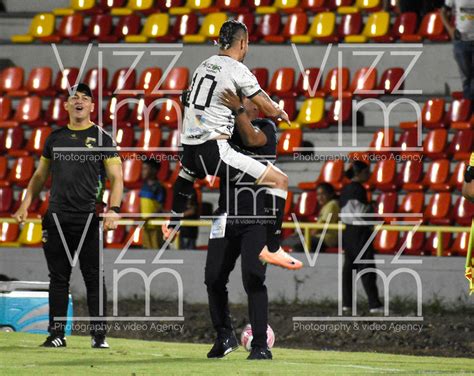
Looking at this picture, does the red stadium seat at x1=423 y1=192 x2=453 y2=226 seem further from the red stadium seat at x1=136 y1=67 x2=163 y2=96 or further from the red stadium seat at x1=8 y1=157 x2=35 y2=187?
the red stadium seat at x1=8 y1=157 x2=35 y2=187

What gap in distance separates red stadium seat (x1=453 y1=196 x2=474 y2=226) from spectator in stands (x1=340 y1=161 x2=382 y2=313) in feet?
5.09

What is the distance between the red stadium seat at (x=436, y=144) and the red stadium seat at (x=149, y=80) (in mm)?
5033

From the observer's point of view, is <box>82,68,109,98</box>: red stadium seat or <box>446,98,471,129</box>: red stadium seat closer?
<box>446,98,471,129</box>: red stadium seat

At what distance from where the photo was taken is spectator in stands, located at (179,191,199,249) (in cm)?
1877

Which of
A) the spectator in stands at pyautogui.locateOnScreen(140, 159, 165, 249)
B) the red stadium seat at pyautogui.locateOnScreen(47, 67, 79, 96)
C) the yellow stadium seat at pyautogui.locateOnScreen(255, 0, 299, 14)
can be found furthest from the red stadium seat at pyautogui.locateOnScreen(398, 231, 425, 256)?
the red stadium seat at pyautogui.locateOnScreen(47, 67, 79, 96)

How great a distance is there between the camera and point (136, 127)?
21656mm

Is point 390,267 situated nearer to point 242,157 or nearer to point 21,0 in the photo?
point 242,157

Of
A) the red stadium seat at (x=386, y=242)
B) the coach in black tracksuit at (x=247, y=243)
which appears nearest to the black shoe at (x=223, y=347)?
the coach in black tracksuit at (x=247, y=243)

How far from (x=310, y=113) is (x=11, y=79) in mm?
5734

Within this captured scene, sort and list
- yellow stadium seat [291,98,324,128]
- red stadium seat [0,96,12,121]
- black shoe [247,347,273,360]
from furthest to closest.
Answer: red stadium seat [0,96,12,121] < yellow stadium seat [291,98,324,128] < black shoe [247,347,273,360]

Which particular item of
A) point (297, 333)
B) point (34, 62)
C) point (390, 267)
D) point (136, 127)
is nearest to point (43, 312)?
point (297, 333)

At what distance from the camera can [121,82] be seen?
22062mm

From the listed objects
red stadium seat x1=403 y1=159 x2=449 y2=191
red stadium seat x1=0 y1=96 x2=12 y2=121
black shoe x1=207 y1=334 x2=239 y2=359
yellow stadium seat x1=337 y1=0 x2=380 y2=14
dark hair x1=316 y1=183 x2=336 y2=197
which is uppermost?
yellow stadium seat x1=337 y1=0 x2=380 y2=14

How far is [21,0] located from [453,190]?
32.4ft
